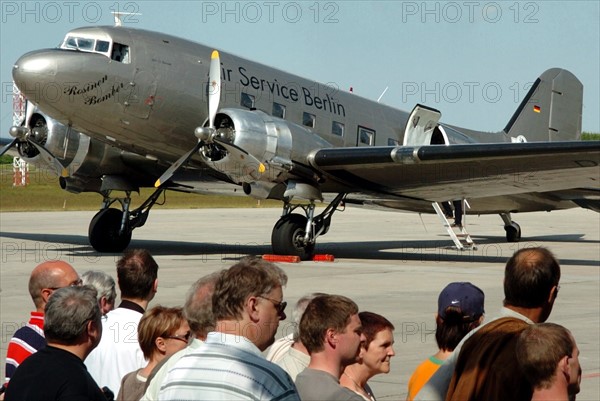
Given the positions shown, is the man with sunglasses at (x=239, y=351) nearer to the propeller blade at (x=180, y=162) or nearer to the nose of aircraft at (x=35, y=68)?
the nose of aircraft at (x=35, y=68)

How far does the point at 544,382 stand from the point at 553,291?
0.78 metres

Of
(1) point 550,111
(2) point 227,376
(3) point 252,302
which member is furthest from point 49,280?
(1) point 550,111

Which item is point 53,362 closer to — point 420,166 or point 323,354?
point 323,354

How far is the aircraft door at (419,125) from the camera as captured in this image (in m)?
23.4

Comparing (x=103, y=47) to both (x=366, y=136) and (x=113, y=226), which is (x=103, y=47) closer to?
(x=113, y=226)

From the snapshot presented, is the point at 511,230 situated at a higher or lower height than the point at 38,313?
higher

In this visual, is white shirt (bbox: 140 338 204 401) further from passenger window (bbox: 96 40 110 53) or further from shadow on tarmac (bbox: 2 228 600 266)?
shadow on tarmac (bbox: 2 228 600 266)

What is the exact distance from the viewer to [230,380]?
3643 millimetres

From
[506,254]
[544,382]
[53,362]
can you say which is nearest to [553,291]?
[544,382]

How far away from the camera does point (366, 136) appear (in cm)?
2264

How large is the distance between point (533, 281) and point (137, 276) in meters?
2.57

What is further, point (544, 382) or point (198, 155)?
point (198, 155)

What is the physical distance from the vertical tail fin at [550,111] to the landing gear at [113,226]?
35.1 ft

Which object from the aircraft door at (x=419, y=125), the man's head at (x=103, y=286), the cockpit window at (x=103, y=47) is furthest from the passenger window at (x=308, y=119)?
the man's head at (x=103, y=286)
